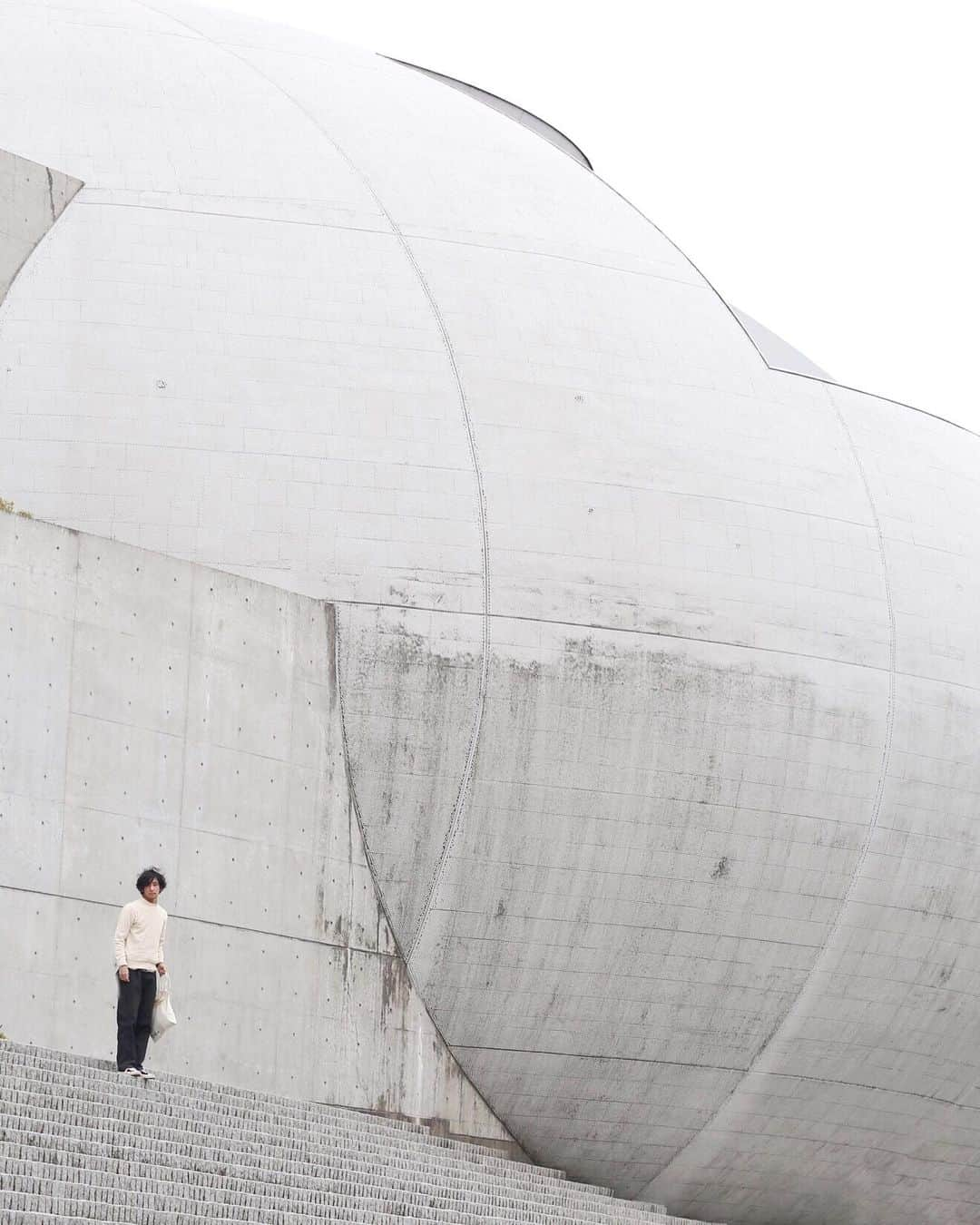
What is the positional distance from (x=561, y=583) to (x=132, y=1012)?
21.5 ft

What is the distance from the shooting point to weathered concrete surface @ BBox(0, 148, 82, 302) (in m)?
16.2

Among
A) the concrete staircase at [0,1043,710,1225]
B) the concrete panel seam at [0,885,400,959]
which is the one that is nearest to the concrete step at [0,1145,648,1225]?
the concrete staircase at [0,1043,710,1225]

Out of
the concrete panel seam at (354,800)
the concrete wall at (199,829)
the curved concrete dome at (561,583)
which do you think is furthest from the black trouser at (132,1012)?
the curved concrete dome at (561,583)

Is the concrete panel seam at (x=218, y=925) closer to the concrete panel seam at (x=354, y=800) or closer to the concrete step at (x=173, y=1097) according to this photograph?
the concrete panel seam at (x=354, y=800)

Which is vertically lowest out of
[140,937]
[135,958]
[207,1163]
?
[207,1163]

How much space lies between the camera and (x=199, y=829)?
1395 centimetres

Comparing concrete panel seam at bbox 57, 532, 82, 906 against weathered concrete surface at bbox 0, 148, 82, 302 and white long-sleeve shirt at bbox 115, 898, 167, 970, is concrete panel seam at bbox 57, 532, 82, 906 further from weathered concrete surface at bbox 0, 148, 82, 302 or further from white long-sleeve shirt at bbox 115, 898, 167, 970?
weathered concrete surface at bbox 0, 148, 82, 302

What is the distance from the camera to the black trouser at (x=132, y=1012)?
1068cm

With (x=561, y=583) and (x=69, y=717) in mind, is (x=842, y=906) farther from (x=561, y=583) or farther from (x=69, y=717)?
(x=69, y=717)

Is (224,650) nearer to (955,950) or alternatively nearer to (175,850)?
(175,850)

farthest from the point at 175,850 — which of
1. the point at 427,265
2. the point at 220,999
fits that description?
the point at 427,265

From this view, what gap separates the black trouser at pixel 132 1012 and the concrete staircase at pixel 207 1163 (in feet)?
0.40

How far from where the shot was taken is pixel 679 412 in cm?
1772

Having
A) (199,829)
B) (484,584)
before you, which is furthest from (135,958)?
(484,584)
